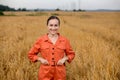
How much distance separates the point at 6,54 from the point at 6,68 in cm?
76

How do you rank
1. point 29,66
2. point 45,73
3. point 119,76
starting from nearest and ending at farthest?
point 45,73 < point 119,76 < point 29,66

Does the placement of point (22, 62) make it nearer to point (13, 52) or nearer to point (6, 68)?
point (6, 68)

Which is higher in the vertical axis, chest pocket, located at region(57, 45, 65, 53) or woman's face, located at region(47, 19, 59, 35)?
woman's face, located at region(47, 19, 59, 35)

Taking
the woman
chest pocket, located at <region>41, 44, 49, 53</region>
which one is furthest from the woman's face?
chest pocket, located at <region>41, 44, 49, 53</region>

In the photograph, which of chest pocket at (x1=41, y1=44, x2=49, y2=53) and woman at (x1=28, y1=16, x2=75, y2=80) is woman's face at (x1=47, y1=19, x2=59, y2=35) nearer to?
woman at (x1=28, y1=16, x2=75, y2=80)

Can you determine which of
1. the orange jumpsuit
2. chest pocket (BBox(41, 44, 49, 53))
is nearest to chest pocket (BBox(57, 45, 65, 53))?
the orange jumpsuit

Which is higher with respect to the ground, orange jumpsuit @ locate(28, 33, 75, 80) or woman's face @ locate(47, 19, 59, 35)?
woman's face @ locate(47, 19, 59, 35)

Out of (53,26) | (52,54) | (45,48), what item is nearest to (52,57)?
(52,54)

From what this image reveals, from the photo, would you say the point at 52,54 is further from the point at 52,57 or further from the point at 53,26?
the point at 53,26

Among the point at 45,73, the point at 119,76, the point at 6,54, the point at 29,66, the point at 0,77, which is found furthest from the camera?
the point at 6,54

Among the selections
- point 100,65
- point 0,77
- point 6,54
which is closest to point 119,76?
point 100,65

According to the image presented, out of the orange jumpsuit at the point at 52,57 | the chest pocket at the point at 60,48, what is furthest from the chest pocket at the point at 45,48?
the chest pocket at the point at 60,48

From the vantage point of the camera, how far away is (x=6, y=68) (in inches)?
178

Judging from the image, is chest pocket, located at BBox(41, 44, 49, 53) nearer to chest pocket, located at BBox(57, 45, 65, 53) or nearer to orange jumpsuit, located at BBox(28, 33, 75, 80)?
orange jumpsuit, located at BBox(28, 33, 75, 80)
